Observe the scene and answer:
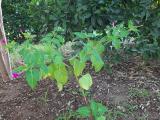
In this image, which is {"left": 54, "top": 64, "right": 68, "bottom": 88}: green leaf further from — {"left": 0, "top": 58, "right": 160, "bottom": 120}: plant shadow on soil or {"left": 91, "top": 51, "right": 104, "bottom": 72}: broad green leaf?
{"left": 0, "top": 58, "right": 160, "bottom": 120}: plant shadow on soil

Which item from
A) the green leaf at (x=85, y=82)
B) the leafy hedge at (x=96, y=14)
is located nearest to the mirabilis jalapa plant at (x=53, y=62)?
the green leaf at (x=85, y=82)

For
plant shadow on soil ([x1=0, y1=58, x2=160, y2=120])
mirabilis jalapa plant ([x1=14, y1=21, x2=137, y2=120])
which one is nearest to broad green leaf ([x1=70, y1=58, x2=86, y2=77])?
mirabilis jalapa plant ([x1=14, y1=21, x2=137, y2=120])

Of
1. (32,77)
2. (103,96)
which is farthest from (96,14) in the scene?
(32,77)

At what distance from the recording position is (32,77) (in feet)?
7.57

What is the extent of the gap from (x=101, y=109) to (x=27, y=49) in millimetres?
626

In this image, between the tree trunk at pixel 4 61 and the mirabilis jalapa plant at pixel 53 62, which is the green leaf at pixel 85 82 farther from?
the tree trunk at pixel 4 61

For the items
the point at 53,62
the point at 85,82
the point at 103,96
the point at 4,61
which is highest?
the point at 53,62

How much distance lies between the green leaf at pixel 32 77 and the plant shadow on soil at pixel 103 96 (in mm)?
1221

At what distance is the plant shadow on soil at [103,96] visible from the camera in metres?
3.51

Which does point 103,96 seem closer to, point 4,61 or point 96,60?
point 4,61

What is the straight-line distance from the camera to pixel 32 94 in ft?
12.6

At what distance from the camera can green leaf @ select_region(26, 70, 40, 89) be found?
229 cm

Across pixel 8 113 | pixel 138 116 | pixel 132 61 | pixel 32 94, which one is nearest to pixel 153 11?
pixel 132 61

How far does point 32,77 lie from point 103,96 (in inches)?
56.9
